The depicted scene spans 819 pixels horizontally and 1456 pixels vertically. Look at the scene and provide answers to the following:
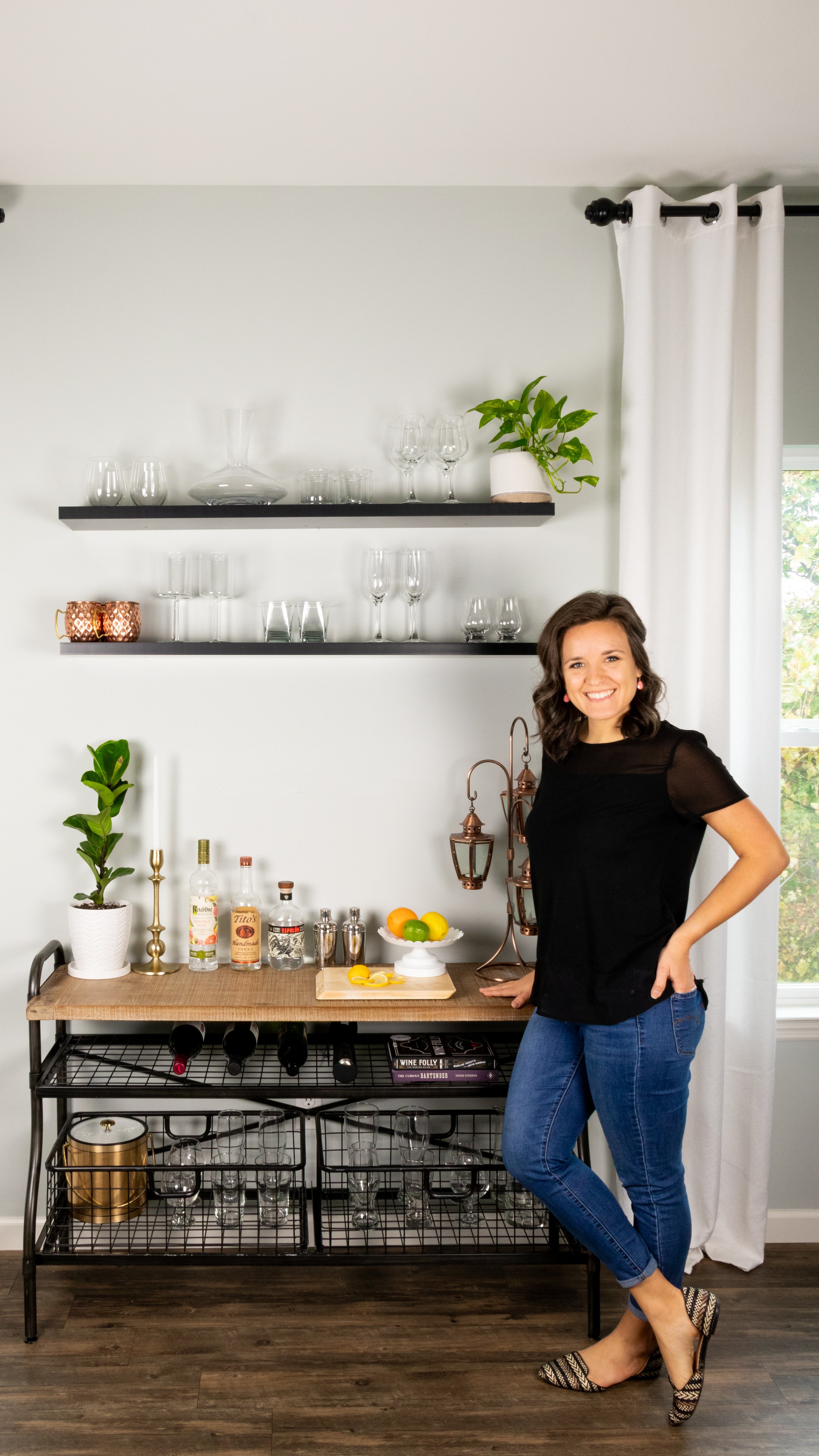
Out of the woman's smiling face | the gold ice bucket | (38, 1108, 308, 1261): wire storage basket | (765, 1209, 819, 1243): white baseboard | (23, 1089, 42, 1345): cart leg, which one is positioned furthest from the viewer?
(765, 1209, 819, 1243): white baseboard

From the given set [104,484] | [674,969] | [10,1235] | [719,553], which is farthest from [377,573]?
[10,1235]

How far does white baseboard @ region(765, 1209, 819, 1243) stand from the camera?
2.81 meters

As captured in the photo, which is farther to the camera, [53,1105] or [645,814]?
[53,1105]

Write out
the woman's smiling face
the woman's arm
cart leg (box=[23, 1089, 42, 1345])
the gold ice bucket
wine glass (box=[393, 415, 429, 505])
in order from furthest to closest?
wine glass (box=[393, 415, 429, 505]) < the gold ice bucket < cart leg (box=[23, 1089, 42, 1345]) < the woman's smiling face < the woman's arm

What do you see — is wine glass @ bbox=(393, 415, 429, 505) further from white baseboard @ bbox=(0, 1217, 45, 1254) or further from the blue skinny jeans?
white baseboard @ bbox=(0, 1217, 45, 1254)

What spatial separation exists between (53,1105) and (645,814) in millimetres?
1820

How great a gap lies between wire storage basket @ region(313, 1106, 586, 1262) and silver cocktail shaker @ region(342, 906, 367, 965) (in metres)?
0.39

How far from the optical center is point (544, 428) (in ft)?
8.61

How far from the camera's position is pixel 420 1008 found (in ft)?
7.77

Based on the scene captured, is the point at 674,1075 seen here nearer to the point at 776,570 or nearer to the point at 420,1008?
the point at 420,1008

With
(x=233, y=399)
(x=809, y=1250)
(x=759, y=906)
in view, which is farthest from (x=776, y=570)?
(x=809, y=1250)

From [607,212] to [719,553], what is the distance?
0.93 m

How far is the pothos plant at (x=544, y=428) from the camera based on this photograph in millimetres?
2551

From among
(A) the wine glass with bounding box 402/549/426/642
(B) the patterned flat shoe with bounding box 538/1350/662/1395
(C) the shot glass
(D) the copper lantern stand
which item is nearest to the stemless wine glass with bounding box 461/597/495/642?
(A) the wine glass with bounding box 402/549/426/642
